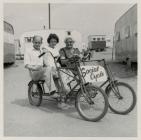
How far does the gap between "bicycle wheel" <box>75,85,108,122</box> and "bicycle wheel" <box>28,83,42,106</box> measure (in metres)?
1.28

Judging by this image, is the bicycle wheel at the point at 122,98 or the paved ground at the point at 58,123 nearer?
the paved ground at the point at 58,123

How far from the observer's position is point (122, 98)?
5934 mm

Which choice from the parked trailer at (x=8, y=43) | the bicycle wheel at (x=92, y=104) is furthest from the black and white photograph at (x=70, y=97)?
the parked trailer at (x=8, y=43)

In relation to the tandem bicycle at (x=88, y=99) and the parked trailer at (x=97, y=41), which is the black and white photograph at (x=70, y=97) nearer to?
the tandem bicycle at (x=88, y=99)

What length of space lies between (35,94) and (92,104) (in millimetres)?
1715

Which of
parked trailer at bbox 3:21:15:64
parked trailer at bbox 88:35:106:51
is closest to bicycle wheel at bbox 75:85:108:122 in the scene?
parked trailer at bbox 3:21:15:64

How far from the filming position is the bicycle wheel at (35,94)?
681 centimetres

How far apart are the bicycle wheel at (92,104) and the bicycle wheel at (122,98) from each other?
0.48 meters

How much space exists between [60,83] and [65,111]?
1.81 ft

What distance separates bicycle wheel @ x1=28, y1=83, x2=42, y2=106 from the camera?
268 inches

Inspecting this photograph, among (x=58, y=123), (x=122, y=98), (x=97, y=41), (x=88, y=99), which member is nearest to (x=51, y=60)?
(x=88, y=99)

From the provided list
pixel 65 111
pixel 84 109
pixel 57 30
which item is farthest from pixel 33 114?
pixel 57 30

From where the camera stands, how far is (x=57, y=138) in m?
4.62

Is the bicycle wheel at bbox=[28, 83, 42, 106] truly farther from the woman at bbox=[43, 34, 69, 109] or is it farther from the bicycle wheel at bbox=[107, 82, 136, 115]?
the bicycle wheel at bbox=[107, 82, 136, 115]
